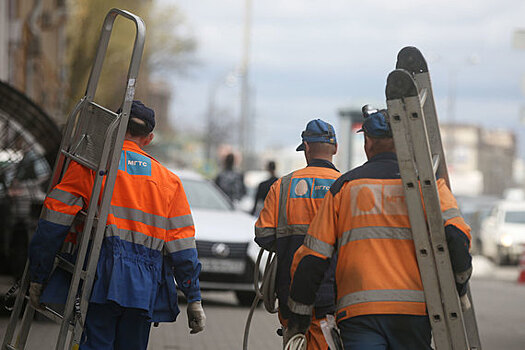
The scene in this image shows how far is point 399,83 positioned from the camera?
4.23m

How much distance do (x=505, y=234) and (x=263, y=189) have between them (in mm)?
13482

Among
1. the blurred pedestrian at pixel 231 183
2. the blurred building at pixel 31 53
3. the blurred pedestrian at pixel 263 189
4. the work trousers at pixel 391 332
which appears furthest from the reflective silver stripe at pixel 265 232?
the blurred building at pixel 31 53

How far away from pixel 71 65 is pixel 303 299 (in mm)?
29624

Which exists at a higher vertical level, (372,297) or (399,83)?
(399,83)

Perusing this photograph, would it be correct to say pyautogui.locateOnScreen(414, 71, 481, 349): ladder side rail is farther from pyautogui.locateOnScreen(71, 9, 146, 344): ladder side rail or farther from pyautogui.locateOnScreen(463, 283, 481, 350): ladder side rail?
pyautogui.locateOnScreen(71, 9, 146, 344): ladder side rail

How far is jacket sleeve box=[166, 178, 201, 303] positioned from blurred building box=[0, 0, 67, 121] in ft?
54.6

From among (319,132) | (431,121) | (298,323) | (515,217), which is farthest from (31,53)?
(431,121)

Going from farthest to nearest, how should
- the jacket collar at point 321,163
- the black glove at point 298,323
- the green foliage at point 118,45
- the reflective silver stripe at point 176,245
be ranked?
the green foliage at point 118,45, the jacket collar at point 321,163, the reflective silver stripe at point 176,245, the black glove at point 298,323

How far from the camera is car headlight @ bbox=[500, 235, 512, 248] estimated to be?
2628cm

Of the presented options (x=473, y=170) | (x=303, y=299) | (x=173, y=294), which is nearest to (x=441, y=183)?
(x=303, y=299)

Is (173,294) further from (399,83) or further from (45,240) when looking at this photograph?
(399,83)

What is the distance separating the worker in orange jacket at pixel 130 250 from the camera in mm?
4984

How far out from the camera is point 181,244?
516 cm

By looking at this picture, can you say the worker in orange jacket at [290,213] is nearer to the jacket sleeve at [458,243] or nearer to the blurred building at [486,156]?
the jacket sleeve at [458,243]
